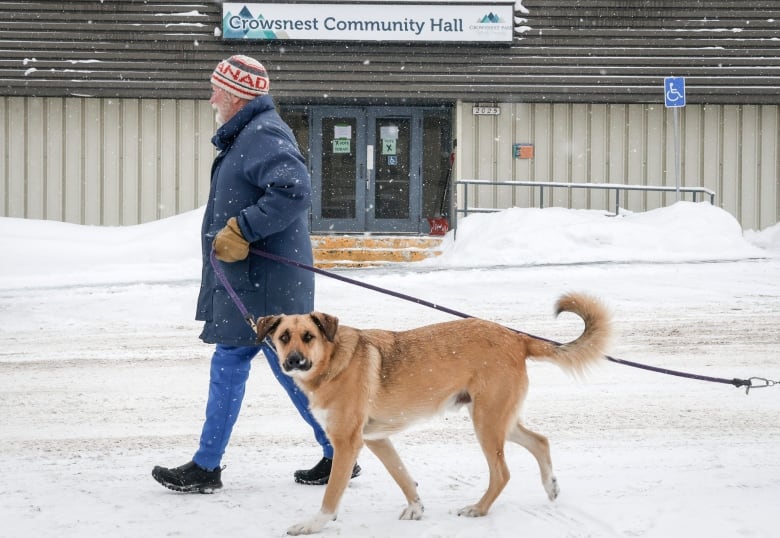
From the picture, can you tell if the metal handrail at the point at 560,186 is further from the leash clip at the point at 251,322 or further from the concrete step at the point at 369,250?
the leash clip at the point at 251,322

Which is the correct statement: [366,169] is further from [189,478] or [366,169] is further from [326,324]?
[326,324]

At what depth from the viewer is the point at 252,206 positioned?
4613 millimetres

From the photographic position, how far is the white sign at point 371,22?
18266 mm

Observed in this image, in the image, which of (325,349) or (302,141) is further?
(302,141)

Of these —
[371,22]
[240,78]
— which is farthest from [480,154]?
[240,78]

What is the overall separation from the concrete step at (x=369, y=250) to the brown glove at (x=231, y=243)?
11534mm

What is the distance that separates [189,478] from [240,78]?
2.00m

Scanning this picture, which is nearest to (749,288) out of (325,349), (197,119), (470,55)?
(470,55)

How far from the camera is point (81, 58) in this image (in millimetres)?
18281

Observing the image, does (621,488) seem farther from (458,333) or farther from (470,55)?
(470,55)

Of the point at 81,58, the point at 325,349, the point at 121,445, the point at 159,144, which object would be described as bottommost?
the point at 121,445

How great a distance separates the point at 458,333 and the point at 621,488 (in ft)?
3.99

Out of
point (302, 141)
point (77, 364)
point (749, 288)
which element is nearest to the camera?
point (77, 364)

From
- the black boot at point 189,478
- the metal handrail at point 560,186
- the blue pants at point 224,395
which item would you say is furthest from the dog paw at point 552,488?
the metal handrail at point 560,186
